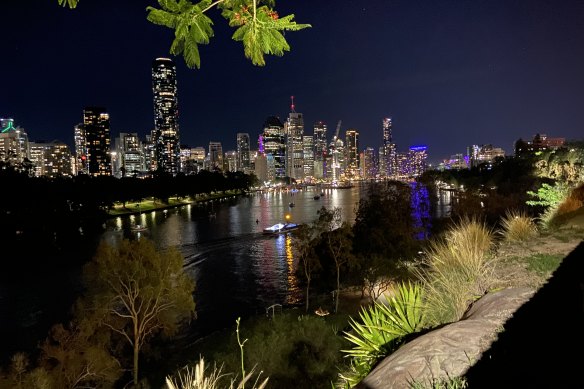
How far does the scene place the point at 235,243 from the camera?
144ft

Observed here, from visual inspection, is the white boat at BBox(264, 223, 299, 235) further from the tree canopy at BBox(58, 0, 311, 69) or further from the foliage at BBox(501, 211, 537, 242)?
the tree canopy at BBox(58, 0, 311, 69)

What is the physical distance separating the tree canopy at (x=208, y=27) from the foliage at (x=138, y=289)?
16.9 metres

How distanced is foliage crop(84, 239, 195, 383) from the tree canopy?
55.5ft

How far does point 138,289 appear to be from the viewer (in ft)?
59.9

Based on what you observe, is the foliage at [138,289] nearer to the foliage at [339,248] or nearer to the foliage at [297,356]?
the foliage at [297,356]

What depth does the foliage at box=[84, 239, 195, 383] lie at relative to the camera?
58.9 ft

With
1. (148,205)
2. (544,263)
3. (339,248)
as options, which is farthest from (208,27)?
(148,205)

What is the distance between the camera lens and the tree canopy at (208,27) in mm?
2617

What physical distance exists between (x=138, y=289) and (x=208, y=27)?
57.6 feet

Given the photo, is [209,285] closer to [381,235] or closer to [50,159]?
[381,235]

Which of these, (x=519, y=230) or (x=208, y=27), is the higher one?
(x=208, y=27)

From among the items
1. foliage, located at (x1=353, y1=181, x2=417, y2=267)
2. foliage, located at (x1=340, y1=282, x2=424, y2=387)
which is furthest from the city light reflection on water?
foliage, located at (x1=340, y1=282, x2=424, y2=387)

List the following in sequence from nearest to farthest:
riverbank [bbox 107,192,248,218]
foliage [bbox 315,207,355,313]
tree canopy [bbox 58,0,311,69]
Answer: tree canopy [bbox 58,0,311,69] < foliage [bbox 315,207,355,313] < riverbank [bbox 107,192,248,218]

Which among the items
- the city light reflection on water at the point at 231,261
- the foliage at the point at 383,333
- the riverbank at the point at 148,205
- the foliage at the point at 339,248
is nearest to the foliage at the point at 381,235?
the foliage at the point at 339,248
